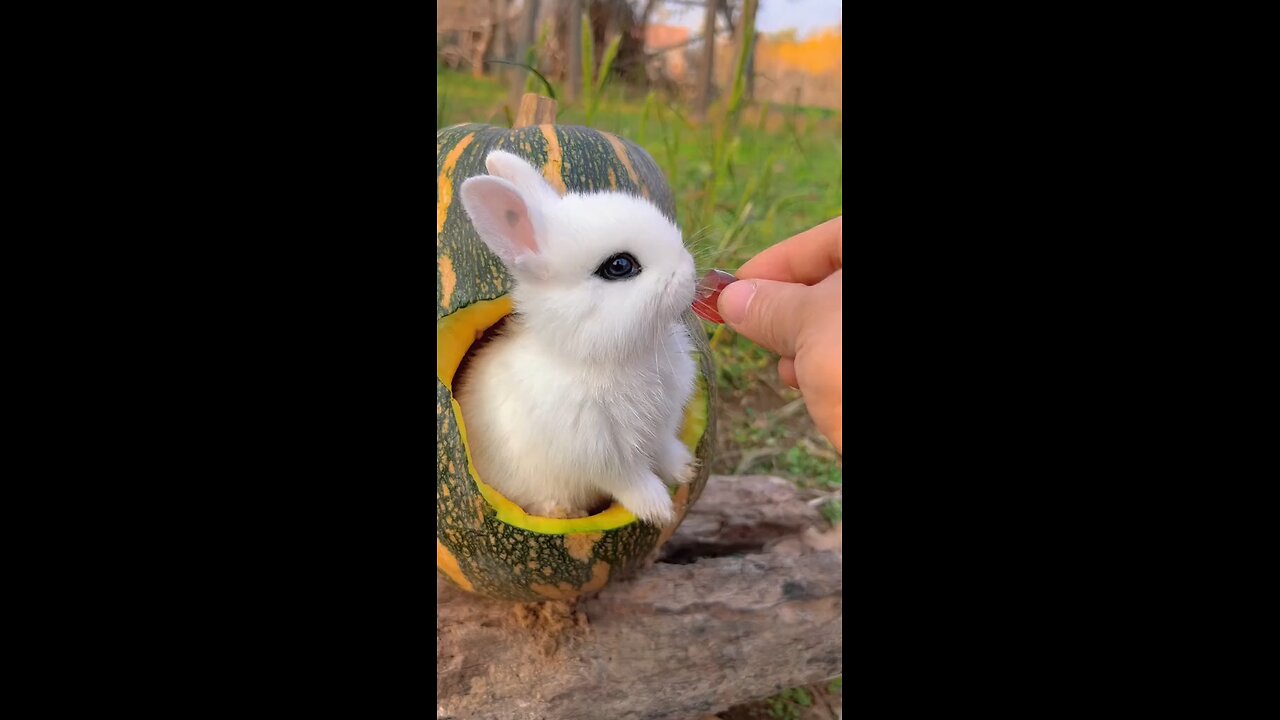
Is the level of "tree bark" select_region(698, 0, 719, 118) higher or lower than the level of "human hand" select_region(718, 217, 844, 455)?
higher

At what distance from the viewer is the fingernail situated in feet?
5.41

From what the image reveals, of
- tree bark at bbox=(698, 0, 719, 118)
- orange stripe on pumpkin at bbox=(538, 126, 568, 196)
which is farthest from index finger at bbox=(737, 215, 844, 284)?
tree bark at bbox=(698, 0, 719, 118)

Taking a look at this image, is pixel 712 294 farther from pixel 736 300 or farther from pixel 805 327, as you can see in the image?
pixel 805 327

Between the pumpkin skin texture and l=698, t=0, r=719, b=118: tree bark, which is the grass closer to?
l=698, t=0, r=719, b=118: tree bark

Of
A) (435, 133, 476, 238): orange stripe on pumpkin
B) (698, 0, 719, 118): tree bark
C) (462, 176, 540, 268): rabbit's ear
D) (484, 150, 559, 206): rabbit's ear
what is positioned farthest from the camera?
(698, 0, 719, 118): tree bark

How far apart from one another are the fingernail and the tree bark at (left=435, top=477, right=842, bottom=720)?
85 centimetres

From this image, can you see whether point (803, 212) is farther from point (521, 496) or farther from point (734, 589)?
point (521, 496)

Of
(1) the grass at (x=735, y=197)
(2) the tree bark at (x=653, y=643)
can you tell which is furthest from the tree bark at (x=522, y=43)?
(2) the tree bark at (x=653, y=643)

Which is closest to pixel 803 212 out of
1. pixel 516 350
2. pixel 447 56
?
pixel 447 56

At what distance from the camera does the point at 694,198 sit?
3371 millimetres

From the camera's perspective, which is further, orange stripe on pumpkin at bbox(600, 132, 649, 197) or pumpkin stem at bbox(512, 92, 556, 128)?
pumpkin stem at bbox(512, 92, 556, 128)

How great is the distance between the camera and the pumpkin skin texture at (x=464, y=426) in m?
1.67

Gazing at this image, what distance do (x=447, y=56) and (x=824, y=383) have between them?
1754 mm

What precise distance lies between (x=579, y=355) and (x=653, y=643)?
0.91 m
